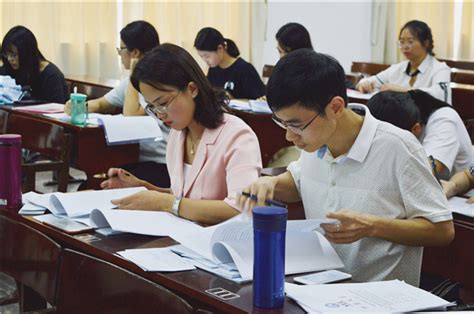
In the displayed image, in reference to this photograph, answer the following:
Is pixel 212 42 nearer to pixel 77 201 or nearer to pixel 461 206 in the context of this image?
pixel 461 206

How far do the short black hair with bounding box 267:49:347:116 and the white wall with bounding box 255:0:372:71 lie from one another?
244 inches

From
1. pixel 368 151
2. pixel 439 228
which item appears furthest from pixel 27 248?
pixel 439 228

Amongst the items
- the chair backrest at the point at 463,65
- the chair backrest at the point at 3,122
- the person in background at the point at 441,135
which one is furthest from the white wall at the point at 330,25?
the person in background at the point at 441,135

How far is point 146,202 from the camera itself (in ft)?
7.23

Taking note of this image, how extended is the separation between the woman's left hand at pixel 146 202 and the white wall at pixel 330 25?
19.2 feet

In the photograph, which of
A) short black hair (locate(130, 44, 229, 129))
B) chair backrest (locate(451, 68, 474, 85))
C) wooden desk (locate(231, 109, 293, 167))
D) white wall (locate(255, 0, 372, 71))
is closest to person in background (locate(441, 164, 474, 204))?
short black hair (locate(130, 44, 229, 129))

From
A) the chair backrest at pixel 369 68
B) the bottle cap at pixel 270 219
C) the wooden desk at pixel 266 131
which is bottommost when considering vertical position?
the wooden desk at pixel 266 131

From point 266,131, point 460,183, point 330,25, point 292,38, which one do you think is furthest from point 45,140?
point 330,25

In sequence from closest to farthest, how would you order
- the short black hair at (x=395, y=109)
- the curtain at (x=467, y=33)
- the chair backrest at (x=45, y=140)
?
the short black hair at (x=395, y=109) < the chair backrest at (x=45, y=140) < the curtain at (x=467, y=33)

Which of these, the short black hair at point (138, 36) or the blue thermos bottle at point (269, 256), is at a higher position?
the short black hair at point (138, 36)

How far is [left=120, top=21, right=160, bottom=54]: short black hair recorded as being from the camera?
13.7 ft

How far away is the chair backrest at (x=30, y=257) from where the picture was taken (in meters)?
1.84

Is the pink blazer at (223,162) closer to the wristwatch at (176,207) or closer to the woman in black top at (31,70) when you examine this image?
the wristwatch at (176,207)

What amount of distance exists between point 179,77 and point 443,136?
1043mm
